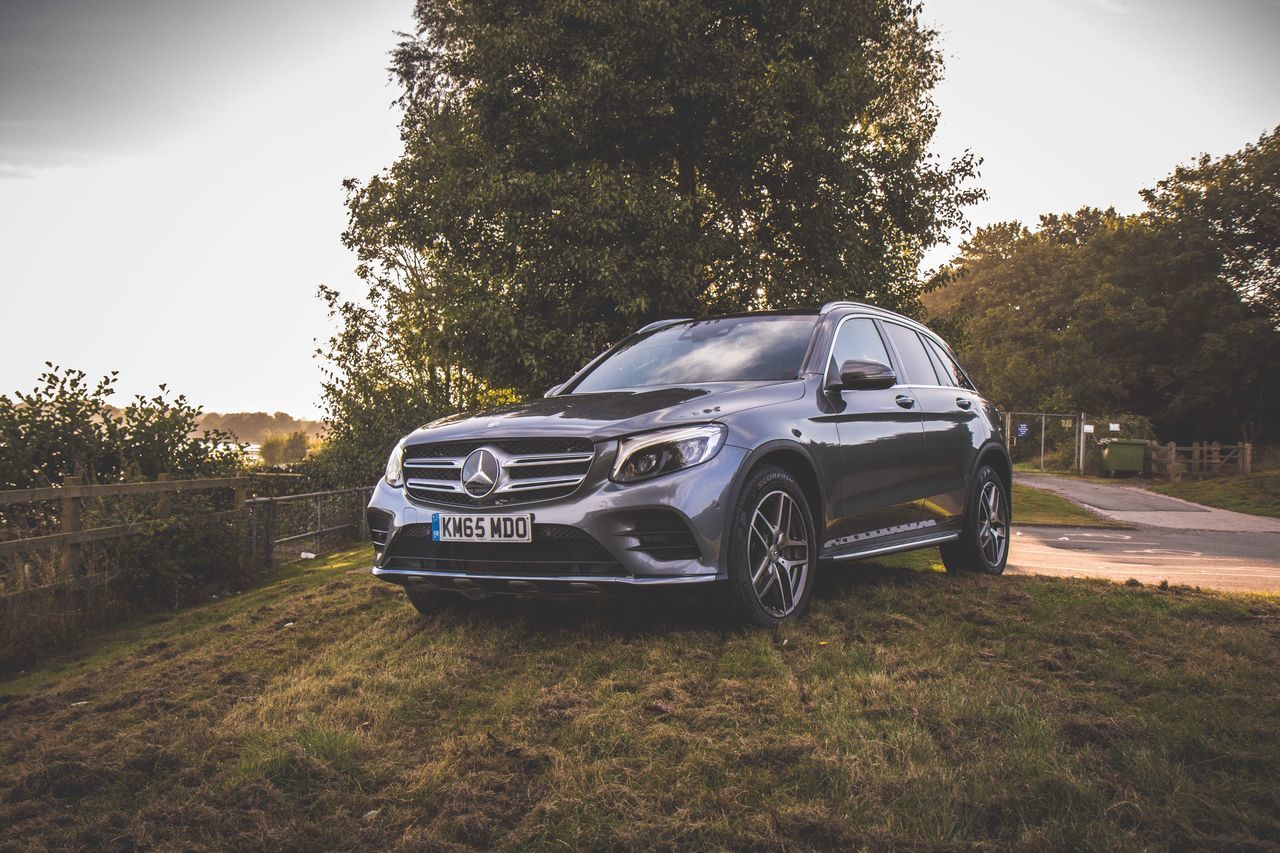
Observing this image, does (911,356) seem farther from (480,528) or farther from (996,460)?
(480,528)

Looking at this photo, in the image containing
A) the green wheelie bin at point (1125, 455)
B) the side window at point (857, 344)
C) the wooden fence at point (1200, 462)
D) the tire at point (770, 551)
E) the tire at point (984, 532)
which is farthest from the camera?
the green wheelie bin at point (1125, 455)

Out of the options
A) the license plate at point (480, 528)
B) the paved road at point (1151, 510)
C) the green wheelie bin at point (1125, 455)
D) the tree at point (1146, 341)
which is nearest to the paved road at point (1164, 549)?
the paved road at point (1151, 510)

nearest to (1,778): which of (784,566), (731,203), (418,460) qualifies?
(418,460)

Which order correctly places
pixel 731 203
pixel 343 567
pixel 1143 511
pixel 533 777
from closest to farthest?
1. pixel 533 777
2. pixel 343 567
3. pixel 731 203
4. pixel 1143 511

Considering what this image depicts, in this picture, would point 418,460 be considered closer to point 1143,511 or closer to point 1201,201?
point 1143,511

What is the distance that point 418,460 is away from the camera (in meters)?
4.95

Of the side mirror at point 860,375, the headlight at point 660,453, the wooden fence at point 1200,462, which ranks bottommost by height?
the wooden fence at point 1200,462

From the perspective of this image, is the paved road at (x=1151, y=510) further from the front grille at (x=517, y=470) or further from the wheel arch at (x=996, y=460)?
the front grille at (x=517, y=470)

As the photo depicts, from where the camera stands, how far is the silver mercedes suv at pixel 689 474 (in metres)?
4.30

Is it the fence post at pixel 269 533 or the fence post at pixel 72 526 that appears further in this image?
the fence post at pixel 269 533

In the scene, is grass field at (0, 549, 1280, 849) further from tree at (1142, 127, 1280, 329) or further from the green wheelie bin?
tree at (1142, 127, 1280, 329)

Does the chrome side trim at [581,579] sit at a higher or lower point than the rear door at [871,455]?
lower

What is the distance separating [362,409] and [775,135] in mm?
10359

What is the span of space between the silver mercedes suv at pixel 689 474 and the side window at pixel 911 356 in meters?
0.13
